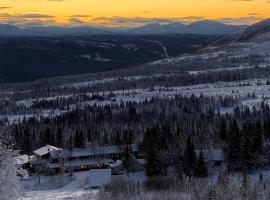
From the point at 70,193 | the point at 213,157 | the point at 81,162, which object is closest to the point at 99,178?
the point at 70,193

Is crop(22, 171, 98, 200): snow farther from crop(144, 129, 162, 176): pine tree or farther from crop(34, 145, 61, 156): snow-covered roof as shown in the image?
crop(34, 145, 61, 156): snow-covered roof

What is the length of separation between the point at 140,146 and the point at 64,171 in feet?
40.7

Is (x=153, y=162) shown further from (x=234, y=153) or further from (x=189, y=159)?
(x=234, y=153)

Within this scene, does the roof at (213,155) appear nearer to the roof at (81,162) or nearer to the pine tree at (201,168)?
the pine tree at (201,168)

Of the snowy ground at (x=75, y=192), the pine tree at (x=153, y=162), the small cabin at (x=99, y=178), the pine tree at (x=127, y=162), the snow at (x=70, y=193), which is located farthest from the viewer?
the pine tree at (x=127, y=162)

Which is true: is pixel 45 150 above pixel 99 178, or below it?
below

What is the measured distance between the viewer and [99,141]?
10200 centimetres

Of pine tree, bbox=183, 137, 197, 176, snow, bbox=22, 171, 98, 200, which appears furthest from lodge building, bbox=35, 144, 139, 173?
pine tree, bbox=183, 137, 197, 176

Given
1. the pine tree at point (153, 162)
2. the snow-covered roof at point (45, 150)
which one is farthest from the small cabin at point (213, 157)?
the snow-covered roof at point (45, 150)

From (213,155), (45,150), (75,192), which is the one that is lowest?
(45,150)

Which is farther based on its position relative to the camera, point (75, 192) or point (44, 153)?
point (44, 153)

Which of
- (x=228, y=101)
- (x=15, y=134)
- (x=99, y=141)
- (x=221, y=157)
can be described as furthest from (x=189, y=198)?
(x=228, y=101)

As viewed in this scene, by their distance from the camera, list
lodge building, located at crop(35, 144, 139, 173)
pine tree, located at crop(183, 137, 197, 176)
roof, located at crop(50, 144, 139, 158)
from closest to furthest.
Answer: pine tree, located at crop(183, 137, 197, 176) < lodge building, located at crop(35, 144, 139, 173) < roof, located at crop(50, 144, 139, 158)

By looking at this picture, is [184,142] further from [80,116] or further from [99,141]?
[80,116]
